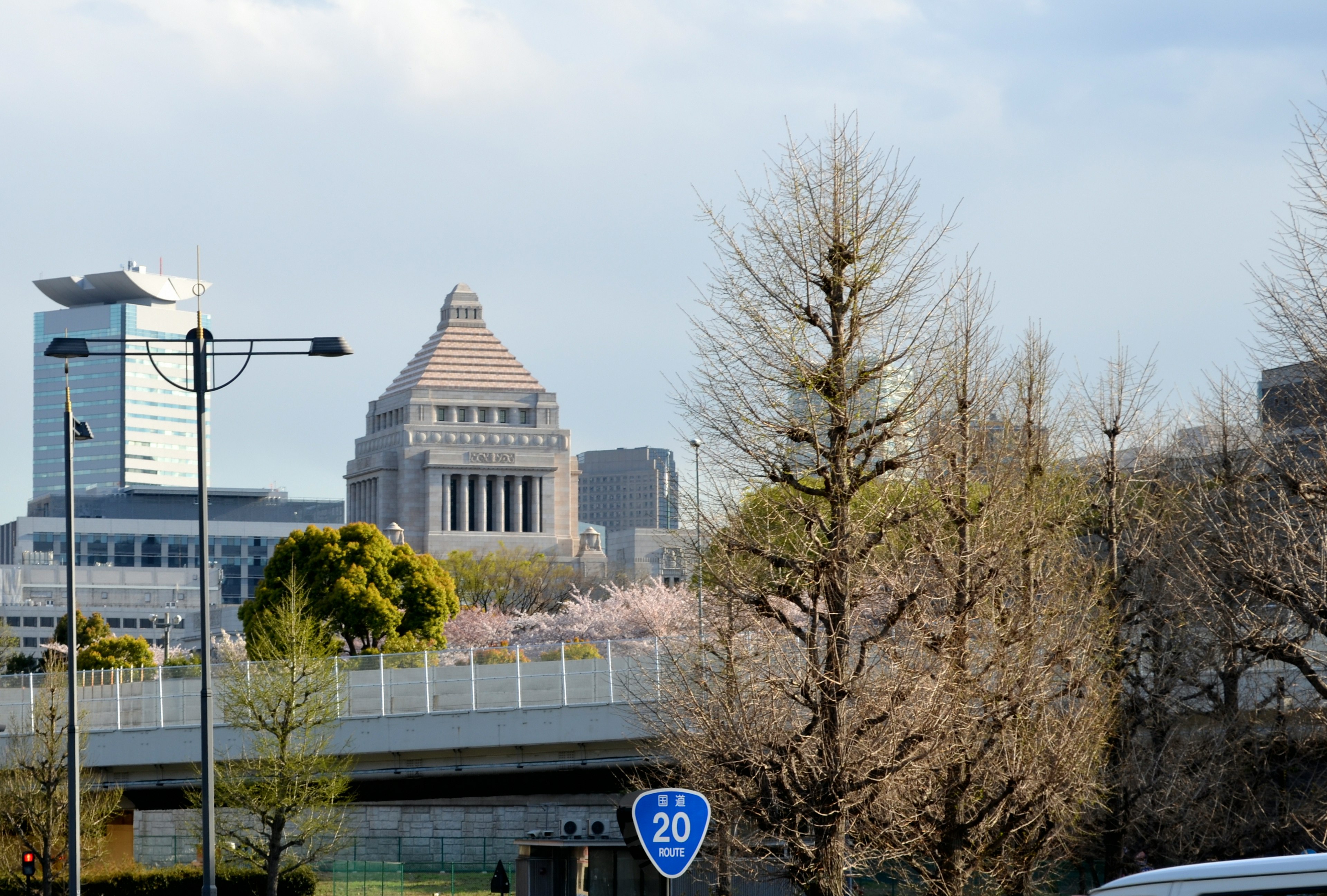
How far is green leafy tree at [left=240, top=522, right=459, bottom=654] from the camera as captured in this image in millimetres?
78250

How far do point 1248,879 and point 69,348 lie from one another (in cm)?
1865

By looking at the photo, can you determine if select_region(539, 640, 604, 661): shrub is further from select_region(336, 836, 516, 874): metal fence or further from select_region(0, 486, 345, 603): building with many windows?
select_region(0, 486, 345, 603): building with many windows

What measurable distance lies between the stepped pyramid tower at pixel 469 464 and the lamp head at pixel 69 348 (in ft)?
445

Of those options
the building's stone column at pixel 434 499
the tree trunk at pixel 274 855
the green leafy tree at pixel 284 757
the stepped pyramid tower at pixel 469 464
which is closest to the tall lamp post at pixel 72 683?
the green leafy tree at pixel 284 757

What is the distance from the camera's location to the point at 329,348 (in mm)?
24641

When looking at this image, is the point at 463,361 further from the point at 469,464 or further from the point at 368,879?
the point at 368,879

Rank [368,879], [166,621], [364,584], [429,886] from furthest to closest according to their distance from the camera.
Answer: [166,621] < [364,584] < [429,886] < [368,879]

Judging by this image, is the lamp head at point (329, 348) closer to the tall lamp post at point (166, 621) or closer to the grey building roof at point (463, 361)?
Result: the tall lamp post at point (166, 621)

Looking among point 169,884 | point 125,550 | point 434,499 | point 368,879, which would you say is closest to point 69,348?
point 169,884

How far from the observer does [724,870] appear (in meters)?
32.2

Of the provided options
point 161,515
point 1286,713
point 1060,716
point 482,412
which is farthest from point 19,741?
point 161,515

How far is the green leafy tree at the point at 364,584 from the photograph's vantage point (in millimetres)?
78250

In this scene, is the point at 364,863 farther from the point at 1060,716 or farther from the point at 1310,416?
the point at 1310,416

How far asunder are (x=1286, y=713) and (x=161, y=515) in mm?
172001
